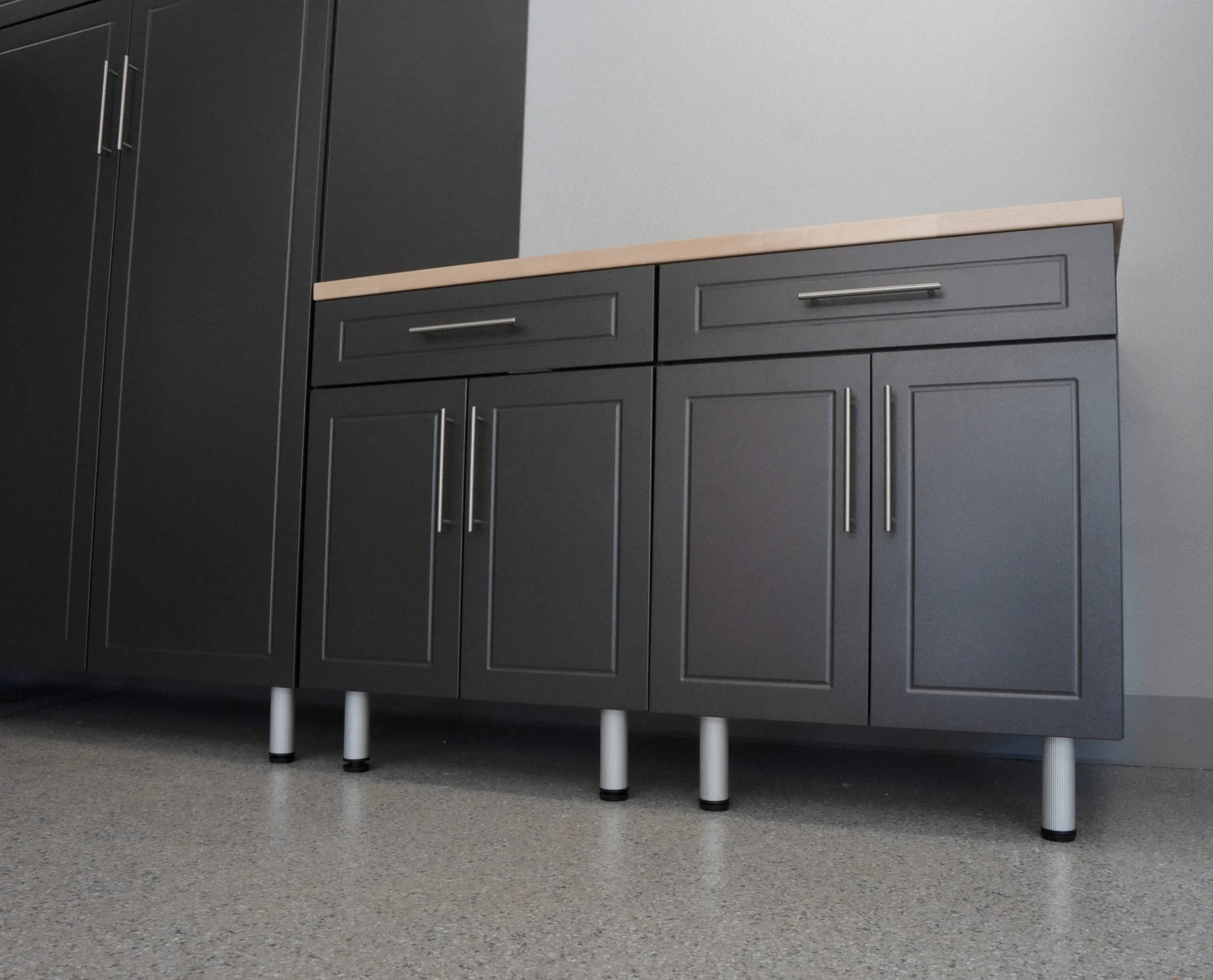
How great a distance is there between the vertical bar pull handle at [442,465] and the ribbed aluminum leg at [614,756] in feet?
1.58

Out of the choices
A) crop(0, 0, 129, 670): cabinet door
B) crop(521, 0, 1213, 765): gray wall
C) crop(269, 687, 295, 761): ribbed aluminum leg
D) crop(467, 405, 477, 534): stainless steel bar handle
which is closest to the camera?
crop(467, 405, 477, 534): stainless steel bar handle

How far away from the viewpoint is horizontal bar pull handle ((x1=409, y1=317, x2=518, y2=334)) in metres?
1.82

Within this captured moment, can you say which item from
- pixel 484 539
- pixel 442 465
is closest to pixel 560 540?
pixel 484 539

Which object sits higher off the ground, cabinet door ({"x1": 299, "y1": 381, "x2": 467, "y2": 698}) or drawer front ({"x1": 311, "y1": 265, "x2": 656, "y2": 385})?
drawer front ({"x1": 311, "y1": 265, "x2": 656, "y2": 385})

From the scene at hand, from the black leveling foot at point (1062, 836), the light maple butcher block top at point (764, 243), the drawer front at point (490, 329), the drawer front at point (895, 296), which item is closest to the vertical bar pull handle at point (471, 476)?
the drawer front at point (490, 329)

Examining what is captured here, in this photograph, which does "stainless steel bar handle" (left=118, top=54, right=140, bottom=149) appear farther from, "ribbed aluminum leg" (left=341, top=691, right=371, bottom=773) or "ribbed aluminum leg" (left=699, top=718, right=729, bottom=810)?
"ribbed aluminum leg" (left=699, top=718, right=729, bottom=810)

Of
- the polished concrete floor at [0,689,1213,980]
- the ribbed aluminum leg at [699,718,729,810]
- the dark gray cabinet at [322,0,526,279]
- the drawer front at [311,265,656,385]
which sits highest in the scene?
the dark gray cabinet at [322,0,526,279]

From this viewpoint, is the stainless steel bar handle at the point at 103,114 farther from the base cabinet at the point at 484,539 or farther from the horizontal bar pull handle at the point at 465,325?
the horizontal bar pull handle at the point at 465,325

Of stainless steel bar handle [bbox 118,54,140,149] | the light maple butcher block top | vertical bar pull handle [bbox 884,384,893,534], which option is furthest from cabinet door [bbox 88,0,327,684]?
vertical bar pull handle [bbox 884,384,893,534]

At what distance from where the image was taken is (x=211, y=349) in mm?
2137

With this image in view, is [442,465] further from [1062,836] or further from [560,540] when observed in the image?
→ [1062,836]

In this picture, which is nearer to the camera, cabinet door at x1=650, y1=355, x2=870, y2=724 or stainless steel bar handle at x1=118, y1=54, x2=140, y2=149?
cabinet door at x1=650, y1=355, x2=870, y2=724

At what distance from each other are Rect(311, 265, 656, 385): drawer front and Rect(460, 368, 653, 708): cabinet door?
5cm

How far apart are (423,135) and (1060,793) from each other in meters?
1.99
